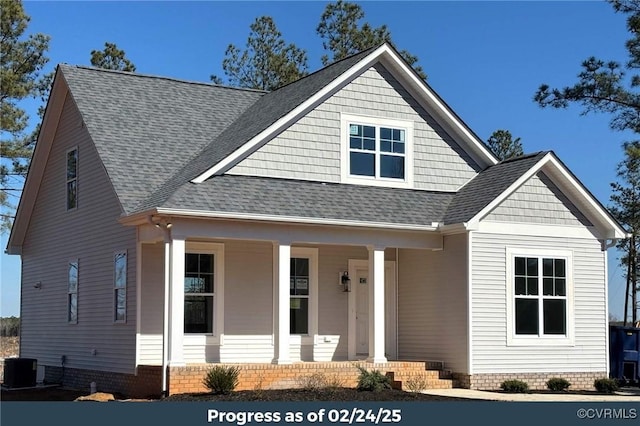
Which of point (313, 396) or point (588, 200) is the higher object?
point (588, 200)

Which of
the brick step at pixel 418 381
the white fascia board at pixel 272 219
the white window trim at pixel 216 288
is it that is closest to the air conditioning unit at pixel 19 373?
the white window trim at pixel 216 288

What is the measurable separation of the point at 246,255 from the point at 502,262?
5732 millimetres

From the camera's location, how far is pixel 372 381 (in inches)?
768

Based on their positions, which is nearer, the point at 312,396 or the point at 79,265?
the point at 312,396

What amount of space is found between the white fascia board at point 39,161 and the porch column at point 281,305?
8297 mm

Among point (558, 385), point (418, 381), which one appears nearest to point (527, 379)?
point (558, 385)

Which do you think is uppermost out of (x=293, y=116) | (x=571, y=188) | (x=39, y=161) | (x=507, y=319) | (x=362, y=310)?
(x=293, y=116)

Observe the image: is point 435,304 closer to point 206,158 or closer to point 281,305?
point 281,305

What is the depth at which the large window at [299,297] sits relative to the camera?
76.8 ft

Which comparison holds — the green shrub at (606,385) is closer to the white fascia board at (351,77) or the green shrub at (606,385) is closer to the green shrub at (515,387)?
the green shrub at (515,387)

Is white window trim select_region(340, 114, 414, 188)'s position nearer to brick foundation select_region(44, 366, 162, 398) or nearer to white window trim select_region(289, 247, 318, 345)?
white window trim select_region(289, 247, 318, 345)

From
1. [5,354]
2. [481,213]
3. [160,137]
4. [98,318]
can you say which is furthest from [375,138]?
[5,354]

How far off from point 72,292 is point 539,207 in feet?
37.6

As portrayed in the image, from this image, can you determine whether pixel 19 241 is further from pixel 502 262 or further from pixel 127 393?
pixel 502 262
